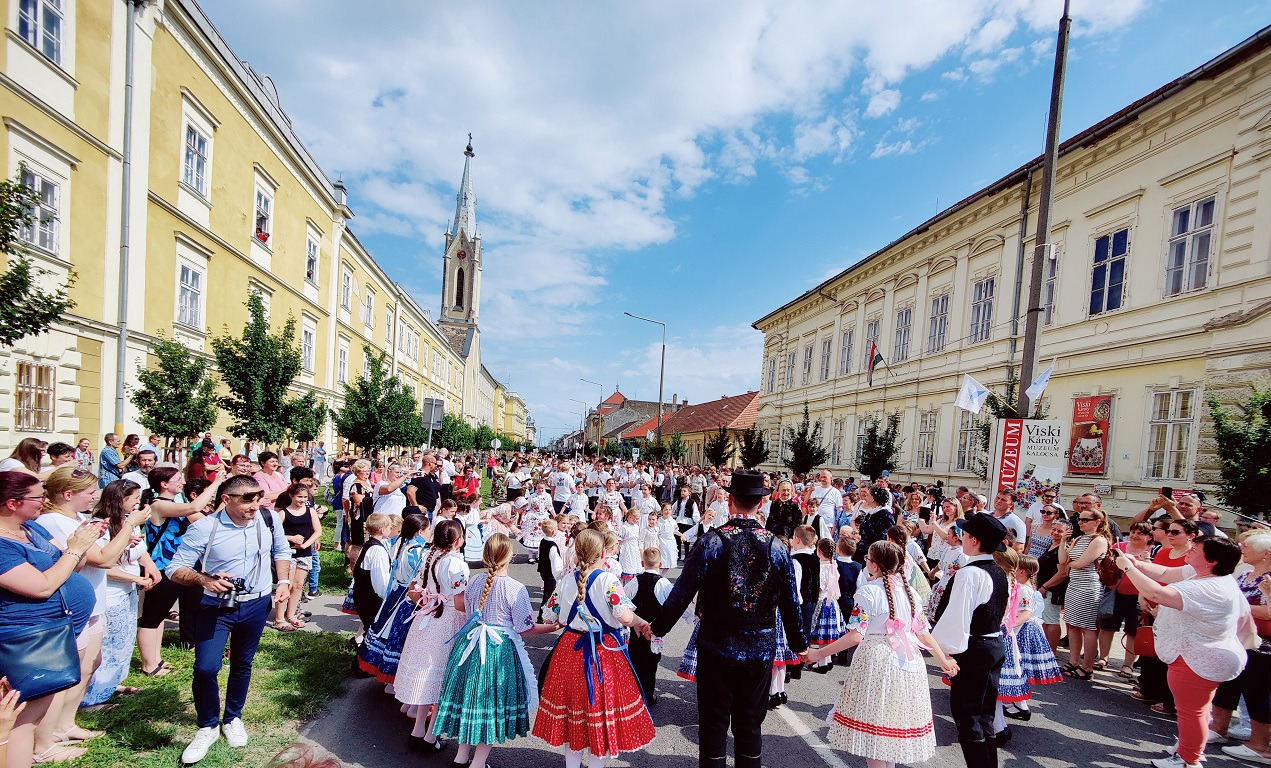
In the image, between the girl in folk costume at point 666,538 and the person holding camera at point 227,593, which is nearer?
the person holding camera at point 227,593

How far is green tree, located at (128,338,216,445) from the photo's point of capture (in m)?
12.6

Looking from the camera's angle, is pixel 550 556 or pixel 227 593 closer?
pixel 227 593

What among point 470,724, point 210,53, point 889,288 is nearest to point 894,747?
point 470,724

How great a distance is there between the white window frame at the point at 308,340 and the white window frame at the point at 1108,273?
26795 millimetres

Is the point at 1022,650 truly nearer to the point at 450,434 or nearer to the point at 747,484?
the point at 747,484

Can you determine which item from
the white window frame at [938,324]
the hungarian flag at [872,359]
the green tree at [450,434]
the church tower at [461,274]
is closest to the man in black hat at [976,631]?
the white window frame at [938,324]

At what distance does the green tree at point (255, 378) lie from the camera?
14.9 meters

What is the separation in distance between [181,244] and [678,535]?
15144mm

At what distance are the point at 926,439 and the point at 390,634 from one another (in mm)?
20252

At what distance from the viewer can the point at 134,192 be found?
1402 centimetres

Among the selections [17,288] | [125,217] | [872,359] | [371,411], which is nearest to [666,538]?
[17,288]

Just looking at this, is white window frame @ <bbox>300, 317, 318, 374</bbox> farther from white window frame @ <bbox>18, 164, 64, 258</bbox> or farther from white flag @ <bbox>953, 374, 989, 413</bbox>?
white flag @ <bbox>953, 374, 989, 413</bbox>

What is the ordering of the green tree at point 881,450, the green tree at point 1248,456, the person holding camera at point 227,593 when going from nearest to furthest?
the person holding camera at point 227,593 < the green tree at point 1248,456 < the green tree at point 881,450

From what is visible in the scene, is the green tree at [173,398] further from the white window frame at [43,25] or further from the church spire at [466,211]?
the church spire at [466,211]
